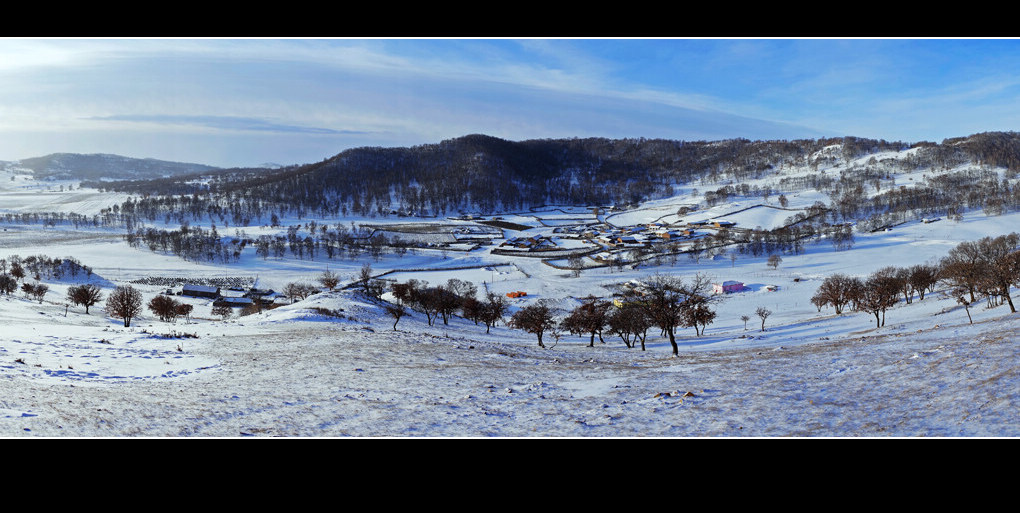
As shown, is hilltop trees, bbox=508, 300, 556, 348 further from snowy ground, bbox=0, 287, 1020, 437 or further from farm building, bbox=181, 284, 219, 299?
farm building, bbox=181, 284, 219, 299

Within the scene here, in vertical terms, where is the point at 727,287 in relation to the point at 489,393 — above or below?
below

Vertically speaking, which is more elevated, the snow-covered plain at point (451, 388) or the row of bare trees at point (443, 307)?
the snow-covered plain at point (451, 388)

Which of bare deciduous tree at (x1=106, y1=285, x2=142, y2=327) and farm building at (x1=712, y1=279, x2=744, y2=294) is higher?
bare deciduous tree at (x1=106, y1=285, x2=142, y2=327)

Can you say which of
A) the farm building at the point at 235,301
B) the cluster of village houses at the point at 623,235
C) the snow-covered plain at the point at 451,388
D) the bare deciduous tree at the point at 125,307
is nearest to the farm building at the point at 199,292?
the farm building at the point at 235,301

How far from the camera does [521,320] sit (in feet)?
113

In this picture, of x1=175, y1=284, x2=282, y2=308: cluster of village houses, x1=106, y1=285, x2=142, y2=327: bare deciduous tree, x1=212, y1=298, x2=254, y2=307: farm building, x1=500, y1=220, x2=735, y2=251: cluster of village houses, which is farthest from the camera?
x1=500, y1=220, x2=735, y2=251: cluster of village houses

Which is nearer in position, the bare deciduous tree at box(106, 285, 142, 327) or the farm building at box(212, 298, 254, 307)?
the bare deciduous tree at box(106, 285, 142, 327)

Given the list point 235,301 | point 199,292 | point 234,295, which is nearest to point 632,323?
point 235,301

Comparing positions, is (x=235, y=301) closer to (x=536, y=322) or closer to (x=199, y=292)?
(x=199, y=292)

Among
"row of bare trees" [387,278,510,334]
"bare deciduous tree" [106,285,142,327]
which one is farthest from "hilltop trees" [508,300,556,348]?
"bare deciduous tree" [106,285,142,327]

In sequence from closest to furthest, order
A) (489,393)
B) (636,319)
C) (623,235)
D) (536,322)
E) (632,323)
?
(489,393)
(636,319)
(632,323)
(536,322)
(623,235)

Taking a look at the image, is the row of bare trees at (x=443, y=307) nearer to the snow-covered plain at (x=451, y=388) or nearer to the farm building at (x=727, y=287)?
the snow-covered plain at (x=451, y=388)

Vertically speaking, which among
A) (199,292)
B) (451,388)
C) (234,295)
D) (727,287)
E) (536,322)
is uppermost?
(451,388)
